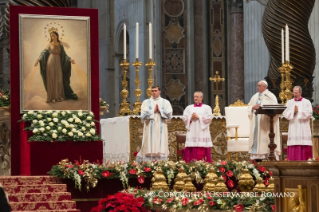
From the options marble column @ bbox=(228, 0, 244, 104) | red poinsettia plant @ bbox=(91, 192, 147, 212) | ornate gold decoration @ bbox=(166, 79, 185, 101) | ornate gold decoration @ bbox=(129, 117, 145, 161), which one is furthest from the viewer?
ornate gold decoration @ bbox=(166, 79, 185, 101)

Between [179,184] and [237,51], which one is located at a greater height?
[237,51]

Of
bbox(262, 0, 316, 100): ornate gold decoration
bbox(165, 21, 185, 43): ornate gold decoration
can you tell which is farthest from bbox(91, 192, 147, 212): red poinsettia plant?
bbox(165, 21, 185, 43): ornate gold decoration

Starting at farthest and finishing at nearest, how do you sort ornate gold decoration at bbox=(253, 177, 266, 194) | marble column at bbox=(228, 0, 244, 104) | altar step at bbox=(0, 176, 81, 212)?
marble column at bbox=(228, 0, 244, 104) → altar step at bbox=(0, 176, 81, 212) → ornate gold decoration at bbox=(253, 177, 266, 194)

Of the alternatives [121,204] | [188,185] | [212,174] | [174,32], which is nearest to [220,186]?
[212,174]

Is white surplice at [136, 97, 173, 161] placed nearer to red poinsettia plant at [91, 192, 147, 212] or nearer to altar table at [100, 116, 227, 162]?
altar table at [100, 116, 227, 162]

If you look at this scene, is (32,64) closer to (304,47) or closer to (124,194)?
(124,194)

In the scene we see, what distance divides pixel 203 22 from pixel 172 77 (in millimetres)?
1879

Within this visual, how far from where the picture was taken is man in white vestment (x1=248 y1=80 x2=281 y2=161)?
1259 centimetres

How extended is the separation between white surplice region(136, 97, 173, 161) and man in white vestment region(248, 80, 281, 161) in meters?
1.40

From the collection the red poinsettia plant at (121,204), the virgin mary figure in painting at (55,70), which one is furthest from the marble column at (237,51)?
the red poinsettia plant at (121,204)

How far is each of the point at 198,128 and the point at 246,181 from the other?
2999 mm

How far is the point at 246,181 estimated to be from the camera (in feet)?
33.3

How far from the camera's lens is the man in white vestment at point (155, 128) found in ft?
42.5

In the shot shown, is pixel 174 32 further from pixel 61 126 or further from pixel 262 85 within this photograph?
pixel 61 126
